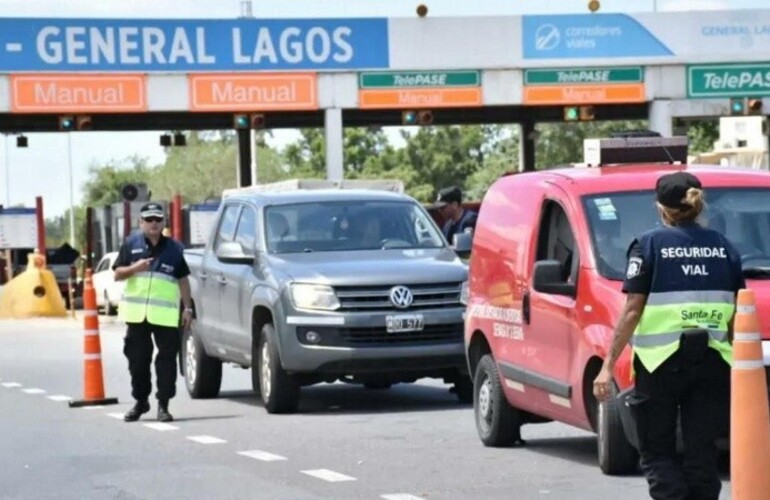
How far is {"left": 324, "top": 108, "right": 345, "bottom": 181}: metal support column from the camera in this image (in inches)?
1864

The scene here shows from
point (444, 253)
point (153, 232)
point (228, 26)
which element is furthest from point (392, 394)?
point (228, 26)

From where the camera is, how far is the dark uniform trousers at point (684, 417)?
31.7 feet

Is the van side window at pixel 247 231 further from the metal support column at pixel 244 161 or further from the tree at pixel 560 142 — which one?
the tree at pixel 560 142

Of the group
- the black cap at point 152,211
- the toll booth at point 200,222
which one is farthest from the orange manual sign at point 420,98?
the black cap at point 152,211

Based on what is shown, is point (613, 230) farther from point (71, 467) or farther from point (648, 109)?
point (648, 109)

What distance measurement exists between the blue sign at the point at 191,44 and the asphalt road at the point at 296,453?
23405 mm

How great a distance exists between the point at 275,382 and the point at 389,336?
1032mm

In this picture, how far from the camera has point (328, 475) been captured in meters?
13.8

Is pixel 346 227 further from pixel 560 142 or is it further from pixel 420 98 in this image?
pixel 560 142

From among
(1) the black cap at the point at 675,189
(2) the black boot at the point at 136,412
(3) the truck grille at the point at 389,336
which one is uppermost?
(1) the black cap at the point at 675,189

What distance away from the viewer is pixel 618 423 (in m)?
12.8

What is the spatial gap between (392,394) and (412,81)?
26.9 meters

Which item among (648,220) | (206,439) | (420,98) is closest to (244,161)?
(420,98)

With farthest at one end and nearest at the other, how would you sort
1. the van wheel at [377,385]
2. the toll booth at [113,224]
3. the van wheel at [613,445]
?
the toll booth at [113,224]
the van wheel at [377,385]
the van wheel at [613,445]
